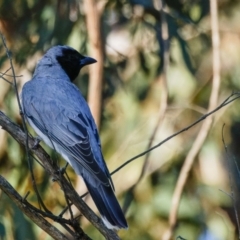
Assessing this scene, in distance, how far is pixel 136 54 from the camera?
6.36 metres

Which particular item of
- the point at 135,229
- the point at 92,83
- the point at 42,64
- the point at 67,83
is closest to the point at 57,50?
the point at 42,64

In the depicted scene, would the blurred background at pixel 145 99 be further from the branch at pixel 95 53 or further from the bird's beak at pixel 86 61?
the bird's beak at pixel 86 61

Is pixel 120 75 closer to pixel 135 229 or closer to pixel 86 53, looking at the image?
pixel 86 53

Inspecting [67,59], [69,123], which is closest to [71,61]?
[67,59]

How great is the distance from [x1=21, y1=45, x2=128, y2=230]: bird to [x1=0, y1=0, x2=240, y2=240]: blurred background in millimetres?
1033

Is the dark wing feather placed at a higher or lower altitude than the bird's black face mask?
lower

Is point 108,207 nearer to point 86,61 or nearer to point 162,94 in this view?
point 86,61

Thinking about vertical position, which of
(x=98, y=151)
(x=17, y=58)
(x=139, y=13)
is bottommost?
(x=98, y=151)

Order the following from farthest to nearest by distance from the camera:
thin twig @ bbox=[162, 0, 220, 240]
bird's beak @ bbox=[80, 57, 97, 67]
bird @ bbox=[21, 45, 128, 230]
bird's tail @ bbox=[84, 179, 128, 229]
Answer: thin twig @ bbox=[162, 0, 220, 240] → bird's beak @ bbox=[80, 57, 97, 67] → bird @ bbox=[21, 45, 128, 230] → bird's tail @ bbox=[84, 179, 128, 229]

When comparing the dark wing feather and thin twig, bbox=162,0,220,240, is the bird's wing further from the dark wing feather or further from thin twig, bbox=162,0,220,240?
thin twig, bbox=162,0,220,240

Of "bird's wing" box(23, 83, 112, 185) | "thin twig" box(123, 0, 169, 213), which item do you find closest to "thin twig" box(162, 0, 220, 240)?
"thin twig" box(123, 0, 169, 213)

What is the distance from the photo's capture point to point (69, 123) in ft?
13.7

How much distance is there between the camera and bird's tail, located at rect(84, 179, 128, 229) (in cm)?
353

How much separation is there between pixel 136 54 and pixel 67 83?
180 centimetres
